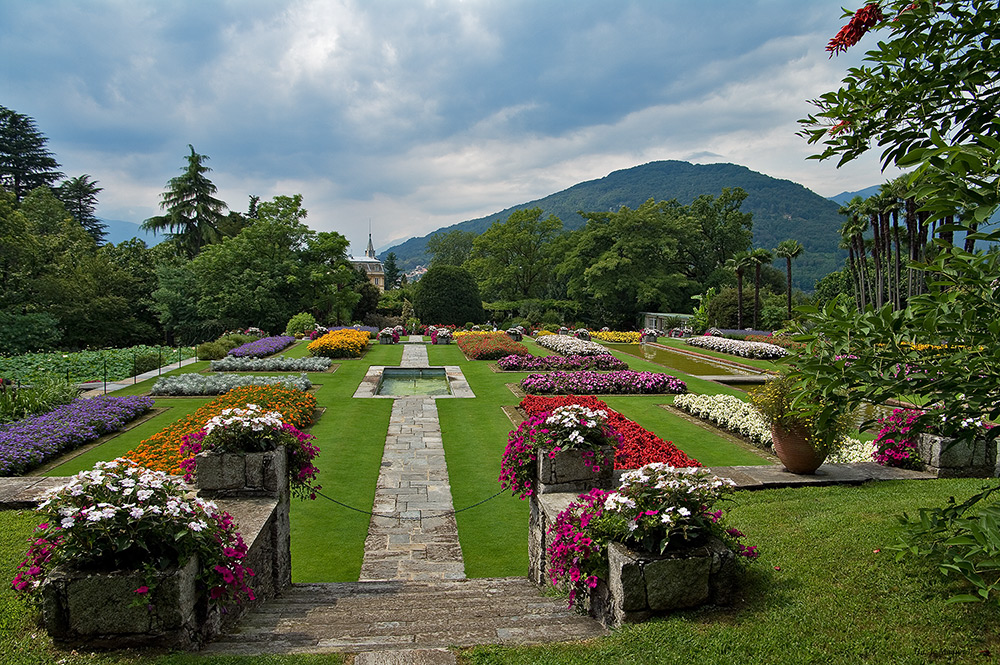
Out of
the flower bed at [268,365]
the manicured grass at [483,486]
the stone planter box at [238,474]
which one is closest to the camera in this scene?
the stone planter box at [238,474]

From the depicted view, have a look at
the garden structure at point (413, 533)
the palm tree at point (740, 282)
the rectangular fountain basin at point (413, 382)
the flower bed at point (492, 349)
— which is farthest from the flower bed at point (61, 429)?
the palm tree at point (740, 282)

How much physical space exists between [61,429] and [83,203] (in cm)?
4746

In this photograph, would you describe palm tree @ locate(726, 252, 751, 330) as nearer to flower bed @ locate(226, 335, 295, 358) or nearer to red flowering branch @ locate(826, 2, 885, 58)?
flower bed @ locate(226, 335, 295, 358)

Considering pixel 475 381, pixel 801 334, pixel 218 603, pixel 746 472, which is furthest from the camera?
pixel 475 381

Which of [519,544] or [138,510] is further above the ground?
[138,510]

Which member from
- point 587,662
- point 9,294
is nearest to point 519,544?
point 587,662

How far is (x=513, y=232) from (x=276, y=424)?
40872mm

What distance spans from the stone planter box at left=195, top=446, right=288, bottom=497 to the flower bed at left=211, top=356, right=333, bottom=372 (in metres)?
13.1

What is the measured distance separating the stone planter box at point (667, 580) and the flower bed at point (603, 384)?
10584 millimetres

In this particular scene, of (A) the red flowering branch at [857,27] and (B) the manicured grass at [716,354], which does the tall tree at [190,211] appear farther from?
(A) the red flowering branch at [857,27]

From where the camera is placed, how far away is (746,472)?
6723 mm

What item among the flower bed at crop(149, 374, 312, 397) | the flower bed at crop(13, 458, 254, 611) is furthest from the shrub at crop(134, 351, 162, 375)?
the flower bed at crop(13, 458, 254, 611)

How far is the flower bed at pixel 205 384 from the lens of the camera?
43.3ft

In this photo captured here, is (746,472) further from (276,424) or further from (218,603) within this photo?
(218,603)
